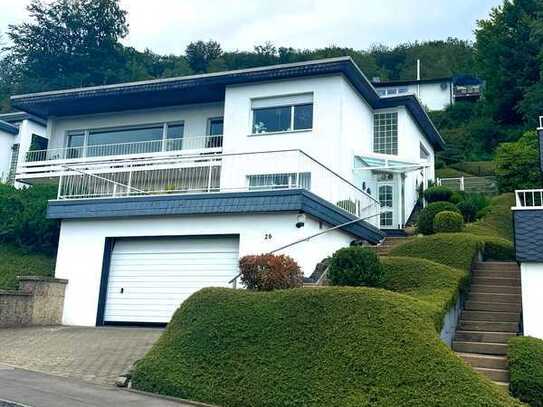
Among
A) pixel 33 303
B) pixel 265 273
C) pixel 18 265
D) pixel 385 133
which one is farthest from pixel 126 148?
pixel 265 273

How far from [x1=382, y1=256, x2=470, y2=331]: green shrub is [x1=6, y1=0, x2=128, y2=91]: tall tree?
4698 cm

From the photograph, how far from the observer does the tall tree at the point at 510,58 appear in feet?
128

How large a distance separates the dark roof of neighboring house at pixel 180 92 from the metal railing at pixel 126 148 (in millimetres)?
1516

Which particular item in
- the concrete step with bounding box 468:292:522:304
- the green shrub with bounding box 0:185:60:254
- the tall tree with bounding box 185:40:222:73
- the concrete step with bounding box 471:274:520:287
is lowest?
the concrete step with bounding box 468:292:522:304

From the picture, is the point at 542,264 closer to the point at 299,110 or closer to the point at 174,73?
the point at 299,110

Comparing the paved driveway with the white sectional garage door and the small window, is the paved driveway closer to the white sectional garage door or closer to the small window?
the white sectional garage door

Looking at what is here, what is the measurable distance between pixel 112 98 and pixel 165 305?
10.4 metres

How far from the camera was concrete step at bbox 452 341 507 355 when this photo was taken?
10094 millimetres

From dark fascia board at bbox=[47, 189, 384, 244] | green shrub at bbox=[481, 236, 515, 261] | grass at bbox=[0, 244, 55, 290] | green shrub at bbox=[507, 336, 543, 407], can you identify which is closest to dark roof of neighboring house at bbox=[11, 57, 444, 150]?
dark fascia board at bbox=[47, 189, 384, 244]

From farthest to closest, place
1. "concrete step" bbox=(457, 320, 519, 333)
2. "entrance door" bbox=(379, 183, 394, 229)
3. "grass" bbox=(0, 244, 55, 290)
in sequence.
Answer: "entrance door" bbox=(379, 183, 394, 229) → "grass" bbox=(0, 244, 55, 290) → "concrete step" bbox=(457, 320, 519, 333)

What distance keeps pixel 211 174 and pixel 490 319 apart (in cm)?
891

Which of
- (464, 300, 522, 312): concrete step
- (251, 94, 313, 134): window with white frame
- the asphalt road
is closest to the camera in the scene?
the asphalt road

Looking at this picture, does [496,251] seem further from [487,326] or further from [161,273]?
[161,273]

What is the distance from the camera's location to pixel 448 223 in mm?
17328
